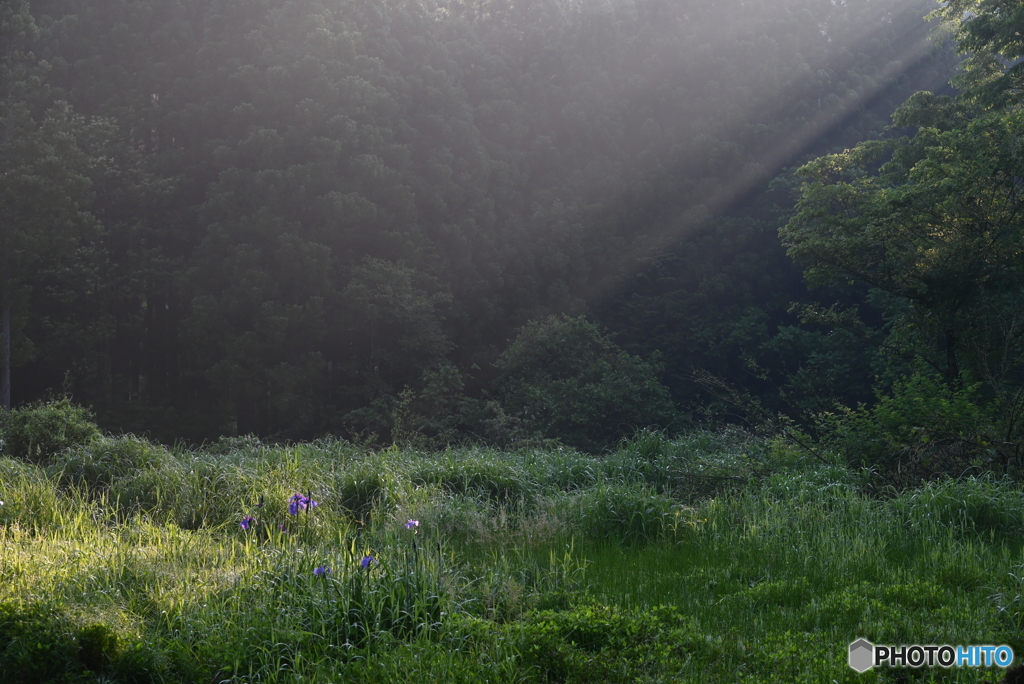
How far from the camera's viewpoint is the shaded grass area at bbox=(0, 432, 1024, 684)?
11.4 ft

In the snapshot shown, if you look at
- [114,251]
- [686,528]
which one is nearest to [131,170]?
[114,251]

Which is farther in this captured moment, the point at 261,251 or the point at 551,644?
the point at 261,251

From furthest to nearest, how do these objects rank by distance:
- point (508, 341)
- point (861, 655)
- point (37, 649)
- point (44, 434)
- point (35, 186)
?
point (508, 341) → point (35, 186) → point (44, 434) → point (37, 649) → point (861, 655)

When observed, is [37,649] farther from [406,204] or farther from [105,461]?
[406,204]

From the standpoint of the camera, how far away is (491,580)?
14.6 feet

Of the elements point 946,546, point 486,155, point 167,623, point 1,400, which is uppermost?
point 486,155

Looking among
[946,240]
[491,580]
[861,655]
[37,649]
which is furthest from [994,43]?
[37,649]

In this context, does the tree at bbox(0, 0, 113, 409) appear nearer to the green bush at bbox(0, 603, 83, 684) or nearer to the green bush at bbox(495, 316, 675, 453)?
the green bush at bbox(495, 316, 675, 453)

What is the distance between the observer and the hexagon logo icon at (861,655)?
3232 millimetres

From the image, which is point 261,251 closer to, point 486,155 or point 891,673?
point 486,155

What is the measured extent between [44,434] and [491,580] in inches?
315

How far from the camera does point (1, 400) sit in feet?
61.0

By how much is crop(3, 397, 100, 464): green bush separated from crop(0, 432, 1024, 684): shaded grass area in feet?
6.83

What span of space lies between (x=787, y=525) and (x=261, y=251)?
17.3m
